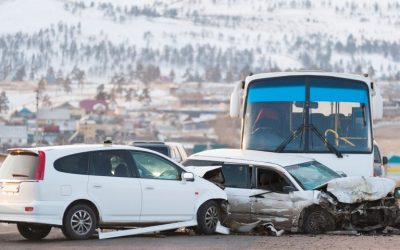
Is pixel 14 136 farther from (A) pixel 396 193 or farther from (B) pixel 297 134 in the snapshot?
(A) pixel 396 193

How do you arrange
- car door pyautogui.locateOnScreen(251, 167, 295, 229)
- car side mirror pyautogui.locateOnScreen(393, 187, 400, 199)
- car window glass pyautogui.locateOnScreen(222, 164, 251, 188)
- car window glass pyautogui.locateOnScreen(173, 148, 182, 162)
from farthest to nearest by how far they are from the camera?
1. car window glass pyautogui.locateOnScreen(173, 148, 182, 162)
2. car window glass pyautogui.locateOnScreen(222, 164, 251, 188)
3. car side mirror pyautogui.locateOnScreen(393, 187, 400, 199)
4. car door pyautogui.locateOnScreen(251, 167, 295, 229)

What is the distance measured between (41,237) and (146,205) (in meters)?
1.72

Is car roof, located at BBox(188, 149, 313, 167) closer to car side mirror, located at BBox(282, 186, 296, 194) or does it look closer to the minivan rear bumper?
car side mirror, located at BBox(282, 186, 296, 194)

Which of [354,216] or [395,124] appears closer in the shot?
[354,216]

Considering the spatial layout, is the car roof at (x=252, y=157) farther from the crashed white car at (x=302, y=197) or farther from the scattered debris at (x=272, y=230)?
the scattered debris at (x=272, y=230)

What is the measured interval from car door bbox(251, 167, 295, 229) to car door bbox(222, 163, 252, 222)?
5.1 inches

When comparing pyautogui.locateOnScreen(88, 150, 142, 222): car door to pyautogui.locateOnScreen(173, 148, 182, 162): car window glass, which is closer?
pyautogui.locateOnScreen(88, 150, 142, 222): car door

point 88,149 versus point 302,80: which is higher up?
point 302,80

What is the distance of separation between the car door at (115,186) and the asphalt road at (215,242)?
16.1 inches

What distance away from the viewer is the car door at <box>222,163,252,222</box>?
18.1 metres

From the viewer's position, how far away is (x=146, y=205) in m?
16.3

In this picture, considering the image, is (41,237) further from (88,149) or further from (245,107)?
(245,107)

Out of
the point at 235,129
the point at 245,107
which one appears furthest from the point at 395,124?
the point at 245,107

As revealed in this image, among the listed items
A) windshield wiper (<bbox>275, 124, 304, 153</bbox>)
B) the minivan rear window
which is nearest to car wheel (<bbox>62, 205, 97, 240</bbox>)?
the minivan rear window
